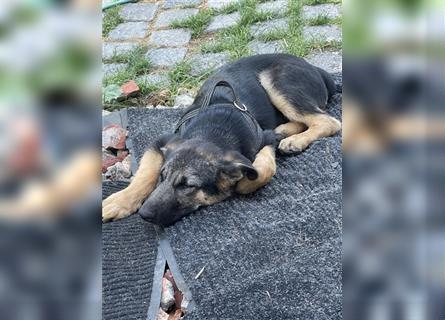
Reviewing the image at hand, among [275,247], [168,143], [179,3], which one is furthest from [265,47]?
[275,247]

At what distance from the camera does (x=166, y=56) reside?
5.80 metres

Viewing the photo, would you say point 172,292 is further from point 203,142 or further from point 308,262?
point 203,142

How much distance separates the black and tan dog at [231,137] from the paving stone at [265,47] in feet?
3.20

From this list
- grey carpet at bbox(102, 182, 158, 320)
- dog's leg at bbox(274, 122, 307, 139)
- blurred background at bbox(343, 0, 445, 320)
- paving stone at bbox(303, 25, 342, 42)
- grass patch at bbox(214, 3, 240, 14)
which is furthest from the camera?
grass patch at bbox(214, 3, 240, 14)

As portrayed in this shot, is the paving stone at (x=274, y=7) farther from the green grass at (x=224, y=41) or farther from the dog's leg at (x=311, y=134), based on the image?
the dog's leg at (x=311, y=134)

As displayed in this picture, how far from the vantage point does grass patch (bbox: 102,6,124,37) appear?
20.9 feet

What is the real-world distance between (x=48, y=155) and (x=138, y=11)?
629 centimetres

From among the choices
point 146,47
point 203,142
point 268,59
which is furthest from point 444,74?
point 146,47

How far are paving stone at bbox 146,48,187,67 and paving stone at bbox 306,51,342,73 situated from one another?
1.26m

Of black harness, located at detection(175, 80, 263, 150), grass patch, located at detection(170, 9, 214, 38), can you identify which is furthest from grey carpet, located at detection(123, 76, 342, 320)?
grass patch, located at detection(170, 9, 214, 38)

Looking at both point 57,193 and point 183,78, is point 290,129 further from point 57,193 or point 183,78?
point 57,193

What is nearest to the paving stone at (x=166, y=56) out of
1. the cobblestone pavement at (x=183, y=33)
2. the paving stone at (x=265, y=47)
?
the cobblestone pavement at (x=183, y=33)

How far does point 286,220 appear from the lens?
3248 mm

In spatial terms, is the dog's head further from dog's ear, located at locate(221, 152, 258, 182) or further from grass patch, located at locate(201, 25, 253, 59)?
grass patch, located at locate(201, 25, 253, 59)
